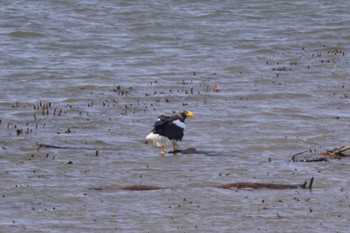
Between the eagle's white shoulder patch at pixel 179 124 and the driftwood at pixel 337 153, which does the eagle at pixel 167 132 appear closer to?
the eagle's white shoulder patch at pixel 179 124

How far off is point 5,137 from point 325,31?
50.2 ft

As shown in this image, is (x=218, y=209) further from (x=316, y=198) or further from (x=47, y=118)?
(x=47, y=118)

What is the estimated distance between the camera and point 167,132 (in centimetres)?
1691

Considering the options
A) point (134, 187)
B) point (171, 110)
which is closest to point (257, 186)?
point (134, 187)

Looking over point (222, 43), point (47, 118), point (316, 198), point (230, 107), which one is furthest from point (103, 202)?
point (222, 43)

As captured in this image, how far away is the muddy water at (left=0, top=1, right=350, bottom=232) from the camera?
13.1 meters

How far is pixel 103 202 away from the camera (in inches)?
528

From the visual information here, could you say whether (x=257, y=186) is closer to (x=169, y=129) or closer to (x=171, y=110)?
(x=169, y=129)

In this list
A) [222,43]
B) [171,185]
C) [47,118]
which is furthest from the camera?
[222,43]

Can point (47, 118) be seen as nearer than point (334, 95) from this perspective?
Yes

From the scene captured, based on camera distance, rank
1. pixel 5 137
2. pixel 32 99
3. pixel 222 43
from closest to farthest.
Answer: pixel 5 137, pixel 32 99, pixel 222 43

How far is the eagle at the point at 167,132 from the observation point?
55.4 ft

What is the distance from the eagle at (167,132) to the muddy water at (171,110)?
0.97 feet

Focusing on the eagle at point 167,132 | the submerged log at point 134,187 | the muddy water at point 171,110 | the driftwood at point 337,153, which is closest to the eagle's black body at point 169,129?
the eagle at point 167,132
